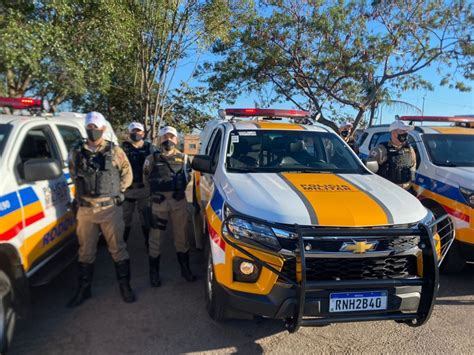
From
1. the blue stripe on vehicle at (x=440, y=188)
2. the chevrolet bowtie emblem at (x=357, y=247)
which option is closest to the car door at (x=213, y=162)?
the chevrolet bowtie emblem at (x=357, y=247)

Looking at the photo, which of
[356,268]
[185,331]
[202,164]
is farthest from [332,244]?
[202,164]

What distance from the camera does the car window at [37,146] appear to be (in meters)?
3.38

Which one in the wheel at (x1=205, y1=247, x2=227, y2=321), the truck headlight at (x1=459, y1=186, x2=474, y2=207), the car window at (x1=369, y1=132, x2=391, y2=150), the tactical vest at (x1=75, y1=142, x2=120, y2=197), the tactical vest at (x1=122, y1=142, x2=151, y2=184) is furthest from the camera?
the car window at (x1=369, y1=132, x2=391, y2=150)

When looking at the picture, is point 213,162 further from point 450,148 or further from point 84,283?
point 450,148

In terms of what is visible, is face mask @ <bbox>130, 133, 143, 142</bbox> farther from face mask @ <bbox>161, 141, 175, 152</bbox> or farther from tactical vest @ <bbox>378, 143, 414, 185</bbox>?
tactical vest @ <bbox>378, 143, 414, 185</bbox>

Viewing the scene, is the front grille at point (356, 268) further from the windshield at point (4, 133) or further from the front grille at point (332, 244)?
the windshield at point (4, 133)

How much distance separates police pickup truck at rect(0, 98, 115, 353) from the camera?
2.84m

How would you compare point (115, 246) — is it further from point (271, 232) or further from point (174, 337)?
point (271, 232)

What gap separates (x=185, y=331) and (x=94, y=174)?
163 cm

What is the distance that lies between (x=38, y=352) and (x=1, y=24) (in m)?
6.56

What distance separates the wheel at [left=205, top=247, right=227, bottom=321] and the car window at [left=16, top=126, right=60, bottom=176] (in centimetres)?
173

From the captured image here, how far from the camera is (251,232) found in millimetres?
2719

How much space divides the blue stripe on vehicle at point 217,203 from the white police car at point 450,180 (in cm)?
184

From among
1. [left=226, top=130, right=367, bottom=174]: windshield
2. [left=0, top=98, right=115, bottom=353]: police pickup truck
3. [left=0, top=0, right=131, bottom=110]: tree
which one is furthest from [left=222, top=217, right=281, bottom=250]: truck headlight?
[left=0, top=0, right=131, bottom=110]: tree
